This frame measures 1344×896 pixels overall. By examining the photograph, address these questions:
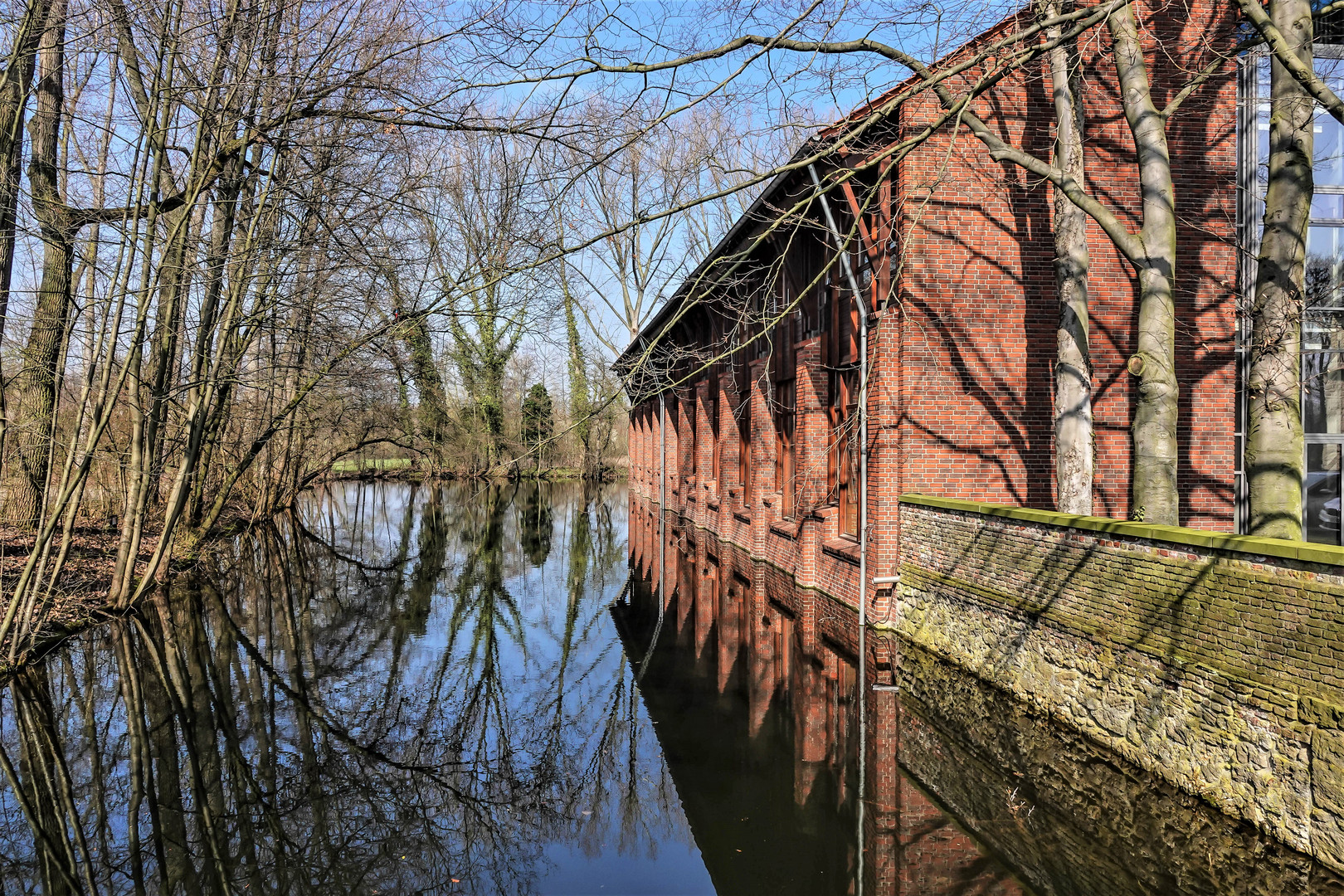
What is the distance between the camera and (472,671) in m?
8.99

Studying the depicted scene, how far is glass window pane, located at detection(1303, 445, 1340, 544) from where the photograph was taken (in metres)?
13.0

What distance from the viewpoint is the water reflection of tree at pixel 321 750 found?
4.80 meters

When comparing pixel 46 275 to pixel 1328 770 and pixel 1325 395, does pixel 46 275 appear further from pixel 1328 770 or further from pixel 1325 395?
pixel 1325 395

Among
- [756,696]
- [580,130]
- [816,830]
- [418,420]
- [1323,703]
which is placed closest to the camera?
[1323,703]

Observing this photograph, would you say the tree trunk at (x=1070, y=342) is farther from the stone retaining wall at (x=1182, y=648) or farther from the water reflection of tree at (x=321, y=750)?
the water reflection of tree at (x=321, y=750)

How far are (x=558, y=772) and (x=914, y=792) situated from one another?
2.28 m

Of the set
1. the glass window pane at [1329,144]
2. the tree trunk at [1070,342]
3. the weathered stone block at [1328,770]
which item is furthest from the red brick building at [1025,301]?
the weathered stone block at [1328,770]

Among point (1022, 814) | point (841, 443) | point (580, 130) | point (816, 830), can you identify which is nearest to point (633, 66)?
point (580, 130)

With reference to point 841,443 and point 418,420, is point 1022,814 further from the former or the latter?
point 418,420

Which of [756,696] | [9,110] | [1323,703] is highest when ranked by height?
[9,110]

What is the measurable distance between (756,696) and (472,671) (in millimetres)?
2765

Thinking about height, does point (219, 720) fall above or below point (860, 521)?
below

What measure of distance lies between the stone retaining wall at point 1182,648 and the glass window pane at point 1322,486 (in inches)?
271

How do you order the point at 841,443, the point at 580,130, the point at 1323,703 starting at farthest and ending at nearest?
the point at 841,443, the point at 580,130, the point at 1323,703
